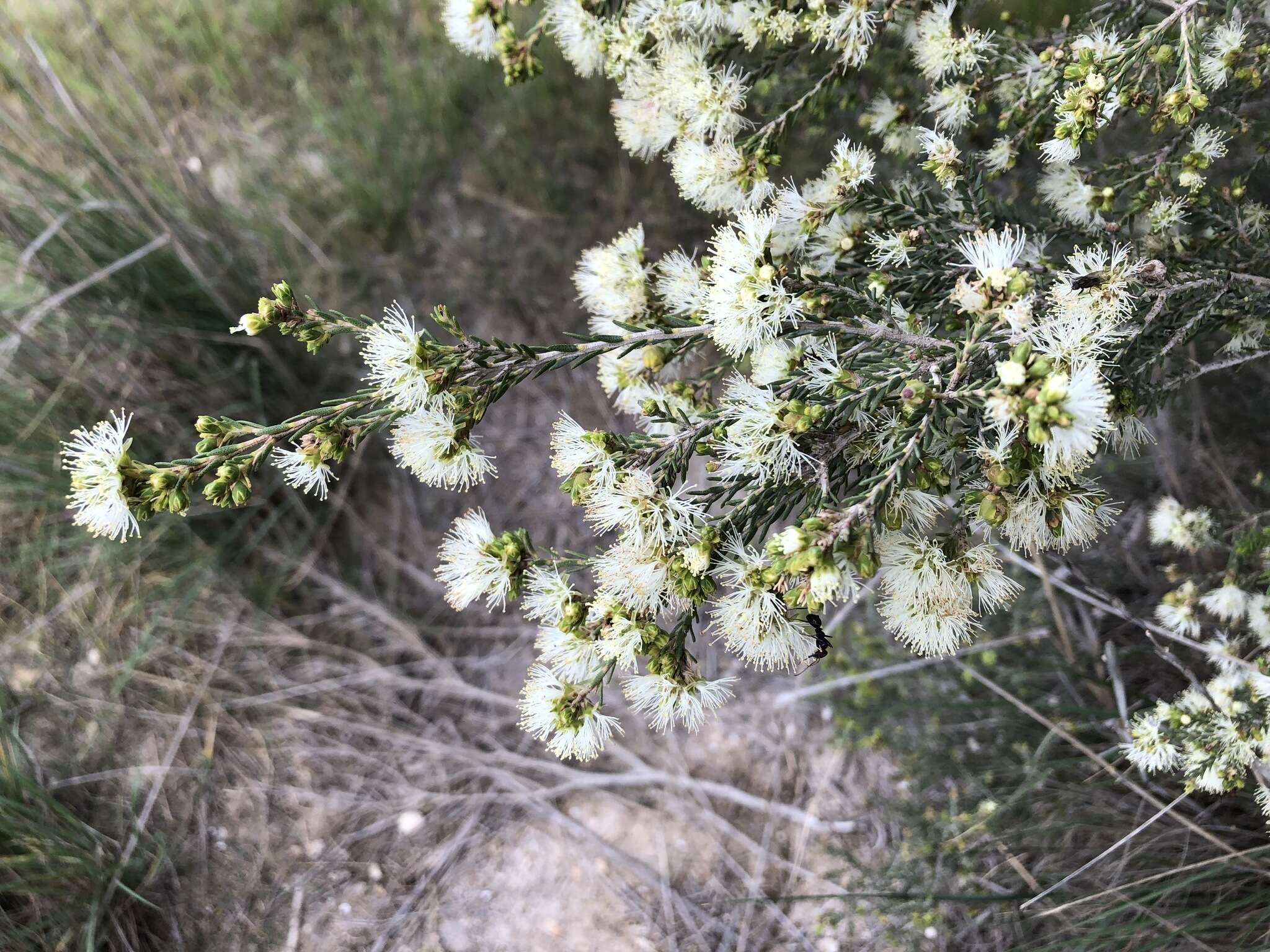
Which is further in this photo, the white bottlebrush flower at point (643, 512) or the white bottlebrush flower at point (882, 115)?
the white bottlebrush flower at point (882, 115)

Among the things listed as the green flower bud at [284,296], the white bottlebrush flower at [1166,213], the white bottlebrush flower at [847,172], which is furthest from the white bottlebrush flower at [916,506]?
the green flower bud at [284,296]

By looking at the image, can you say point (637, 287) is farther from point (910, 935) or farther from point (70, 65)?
point (70, 65)

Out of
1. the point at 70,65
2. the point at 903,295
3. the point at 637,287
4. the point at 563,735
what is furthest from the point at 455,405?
the point at 70,65

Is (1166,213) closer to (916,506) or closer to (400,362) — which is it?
(916,506)

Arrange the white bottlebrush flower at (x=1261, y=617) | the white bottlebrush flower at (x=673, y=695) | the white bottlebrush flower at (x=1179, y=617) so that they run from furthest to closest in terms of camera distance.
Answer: the white bottlebrush flower at (x=1179, y=617), the white bottlebrush flower at (x=1261, y=617), the white bottlebrush flower at (x=673, y=695)

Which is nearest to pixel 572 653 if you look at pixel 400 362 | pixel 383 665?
pixel 400 362

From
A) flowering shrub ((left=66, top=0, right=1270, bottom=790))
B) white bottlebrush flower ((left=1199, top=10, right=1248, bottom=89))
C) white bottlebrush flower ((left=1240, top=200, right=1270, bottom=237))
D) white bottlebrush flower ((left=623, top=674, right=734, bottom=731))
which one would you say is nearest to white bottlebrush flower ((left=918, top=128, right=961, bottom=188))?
flowering shrub ((left=66, top=0, right=1270, bottom=790))

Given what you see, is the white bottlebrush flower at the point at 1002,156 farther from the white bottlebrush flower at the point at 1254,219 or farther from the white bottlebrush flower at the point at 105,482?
the white bottlebrush flower at the point at 105,482
